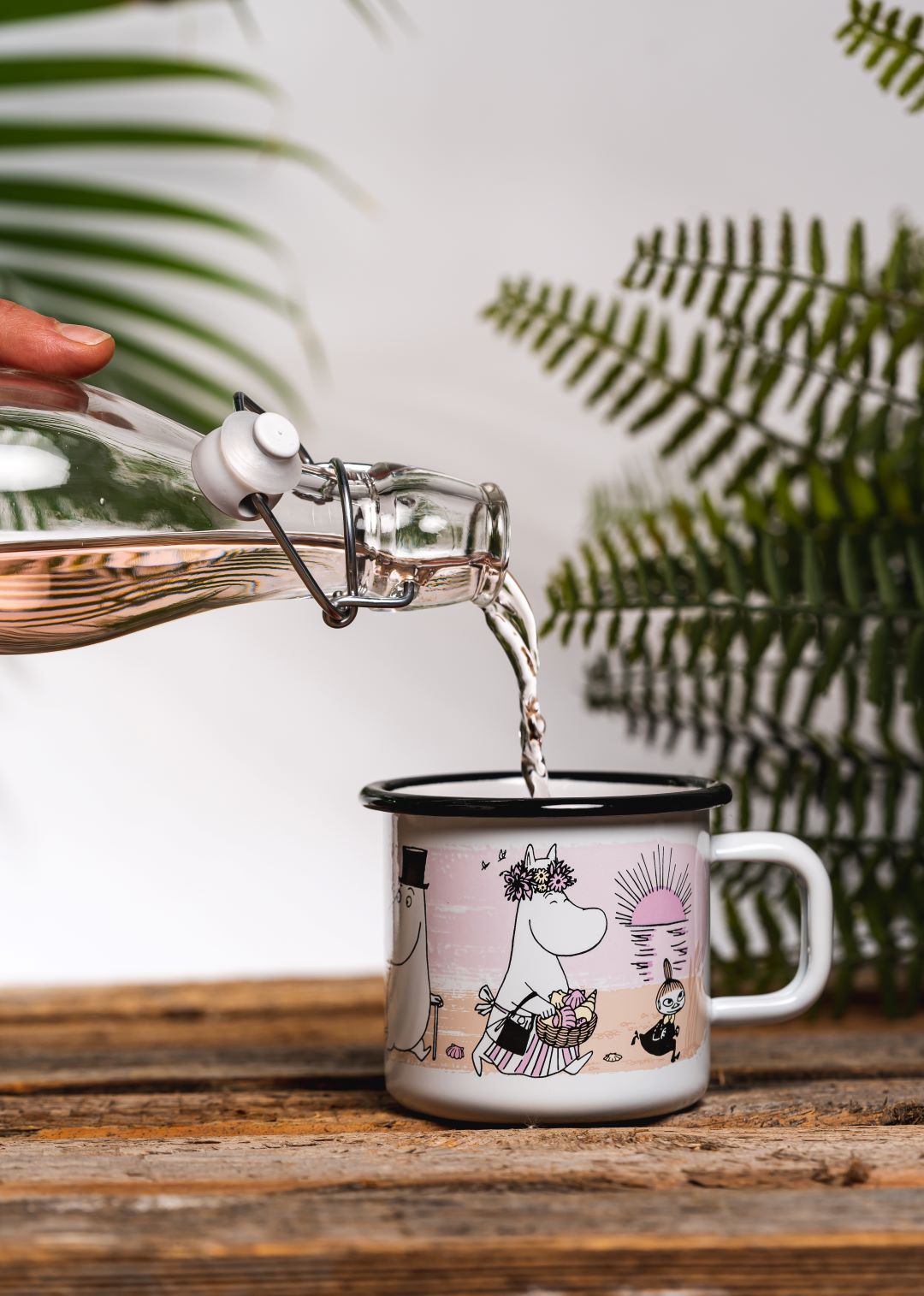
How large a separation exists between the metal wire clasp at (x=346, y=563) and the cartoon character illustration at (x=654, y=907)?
6.2 inches

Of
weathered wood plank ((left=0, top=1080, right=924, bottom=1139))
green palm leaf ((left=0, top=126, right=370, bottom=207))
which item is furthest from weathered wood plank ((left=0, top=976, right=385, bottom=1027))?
green palm leaf ((left=0, top=126, right=370, bottom=207))

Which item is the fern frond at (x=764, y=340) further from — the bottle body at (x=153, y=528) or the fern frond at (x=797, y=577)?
the bottle body at (x=153, y=528)

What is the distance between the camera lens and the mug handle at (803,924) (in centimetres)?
57

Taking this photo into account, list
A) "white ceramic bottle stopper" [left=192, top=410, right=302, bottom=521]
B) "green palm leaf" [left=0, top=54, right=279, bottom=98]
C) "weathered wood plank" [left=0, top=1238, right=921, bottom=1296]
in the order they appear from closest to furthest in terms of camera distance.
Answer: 1. "weathered wood plank" [left=0, top=1238, right=921, bottom=1296]
2. "white ceramic bottle stopper" [left=192, top=410, right=302, bottom=521]
3. "green palm leaf" [left=0, top=54, right=279, bottom=98]

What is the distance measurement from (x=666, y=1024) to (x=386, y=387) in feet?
2.40

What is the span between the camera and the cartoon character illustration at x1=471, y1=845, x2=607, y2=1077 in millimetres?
516

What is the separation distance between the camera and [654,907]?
0.53 meters

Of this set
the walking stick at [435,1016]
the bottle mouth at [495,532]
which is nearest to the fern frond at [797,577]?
the bottle mouth at [495,532]

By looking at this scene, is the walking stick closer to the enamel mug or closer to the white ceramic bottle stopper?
the enamel mug

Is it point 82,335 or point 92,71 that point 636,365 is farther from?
A: point 92,71

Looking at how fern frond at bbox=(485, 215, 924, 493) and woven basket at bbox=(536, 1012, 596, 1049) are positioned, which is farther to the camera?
fern frond at bbox=(485, 215, 924, 493)

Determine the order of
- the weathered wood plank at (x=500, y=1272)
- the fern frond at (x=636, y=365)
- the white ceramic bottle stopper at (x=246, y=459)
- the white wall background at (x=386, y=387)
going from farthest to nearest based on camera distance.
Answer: the white wall background at (x=386, y=387)
the fern frond at (x=636, y=365)
the white ceramic bottle stopper at (x=246, y=459)
the weathered wood plank at (x=500, y=1272)

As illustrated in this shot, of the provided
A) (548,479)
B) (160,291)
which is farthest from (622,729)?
(160,291)

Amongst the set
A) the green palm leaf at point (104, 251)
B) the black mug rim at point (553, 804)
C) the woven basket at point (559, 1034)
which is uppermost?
the green palm leaf at point (104, 251)
